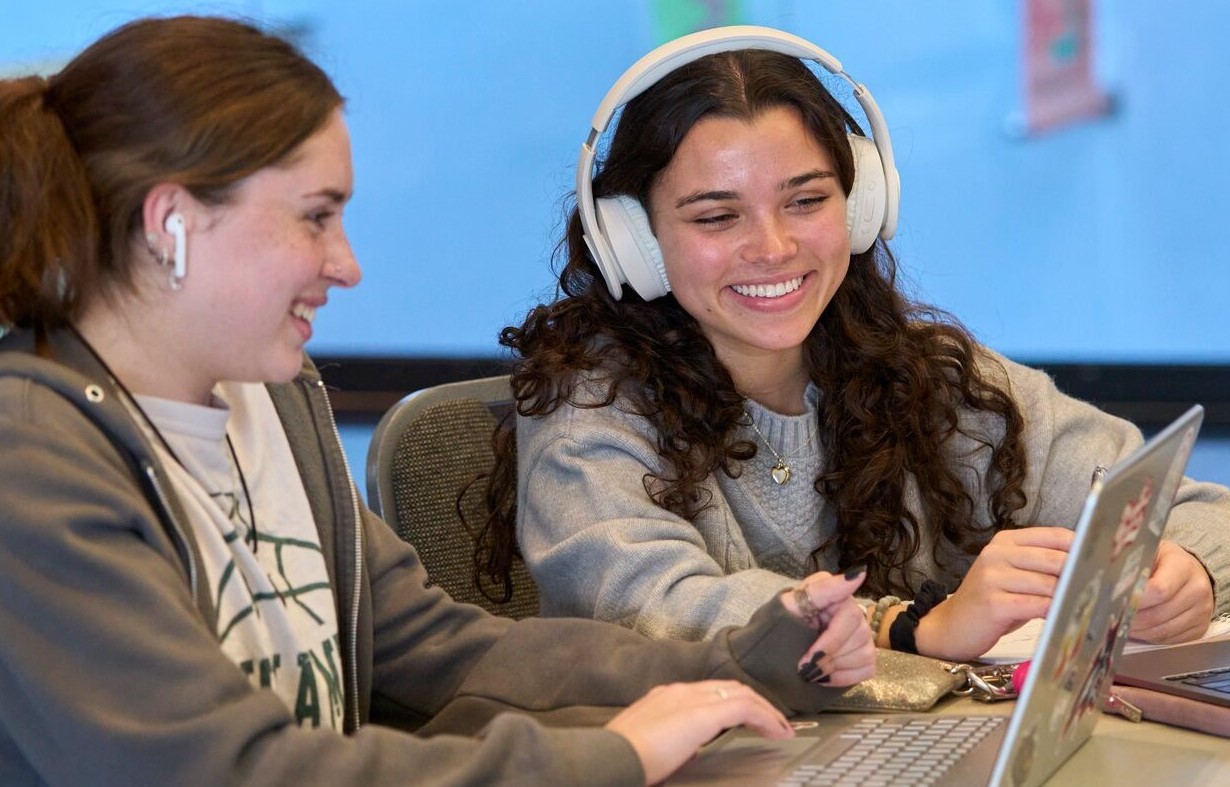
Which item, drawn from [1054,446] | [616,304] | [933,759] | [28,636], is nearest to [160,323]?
[28,636]

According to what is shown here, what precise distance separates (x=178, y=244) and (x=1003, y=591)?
2.58 feet

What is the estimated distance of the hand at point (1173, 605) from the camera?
4.97 feet

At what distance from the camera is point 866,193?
179cm

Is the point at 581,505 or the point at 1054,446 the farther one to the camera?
the point at 1054,446

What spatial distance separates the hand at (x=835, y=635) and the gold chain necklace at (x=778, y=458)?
498 millimetres

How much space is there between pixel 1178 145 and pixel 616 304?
3.65 meters

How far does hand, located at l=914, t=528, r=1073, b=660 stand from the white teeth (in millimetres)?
398

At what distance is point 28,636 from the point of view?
98 cm

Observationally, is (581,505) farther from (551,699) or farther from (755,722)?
(755,722)

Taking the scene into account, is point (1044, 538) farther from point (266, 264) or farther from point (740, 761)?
point (266, 264)

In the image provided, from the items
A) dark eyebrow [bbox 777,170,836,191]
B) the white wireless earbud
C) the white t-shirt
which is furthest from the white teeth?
the white wireless earbud

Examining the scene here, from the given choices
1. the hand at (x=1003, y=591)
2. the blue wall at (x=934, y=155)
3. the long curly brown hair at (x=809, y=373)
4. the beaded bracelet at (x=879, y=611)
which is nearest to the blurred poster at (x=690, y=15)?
the blue wall at (x=934, y=155)

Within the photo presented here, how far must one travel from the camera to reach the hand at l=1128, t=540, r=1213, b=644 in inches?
59.6

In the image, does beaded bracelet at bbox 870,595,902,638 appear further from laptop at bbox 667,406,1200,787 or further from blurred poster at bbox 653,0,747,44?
blurred poster at bbox 653,0,747,44
